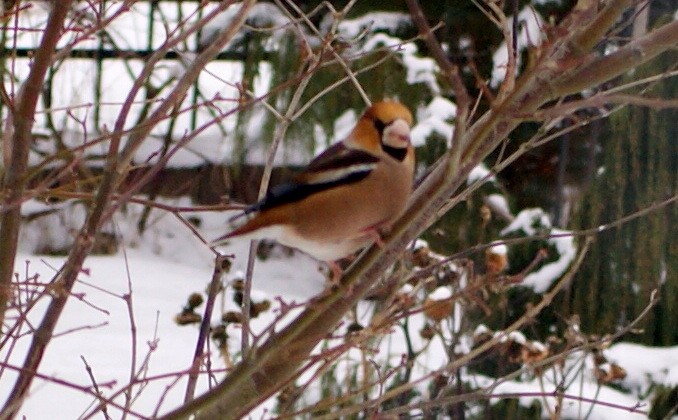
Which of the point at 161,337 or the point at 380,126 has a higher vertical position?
the point at 161,337

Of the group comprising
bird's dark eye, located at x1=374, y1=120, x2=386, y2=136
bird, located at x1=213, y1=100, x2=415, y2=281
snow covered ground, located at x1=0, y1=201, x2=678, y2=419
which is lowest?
bird, located at x1=213, y1=100, x2=415, y2=281

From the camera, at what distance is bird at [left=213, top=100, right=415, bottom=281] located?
6.75 feet

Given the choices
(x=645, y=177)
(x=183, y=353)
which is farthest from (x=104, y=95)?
(x=645, y=177)

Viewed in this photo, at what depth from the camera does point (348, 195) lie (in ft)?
6.80

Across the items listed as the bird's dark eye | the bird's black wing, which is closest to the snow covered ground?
the bird's black wing

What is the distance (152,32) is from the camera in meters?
7.49

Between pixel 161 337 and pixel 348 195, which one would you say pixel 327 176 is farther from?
pixel 161 337

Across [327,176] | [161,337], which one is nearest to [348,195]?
[327,176]

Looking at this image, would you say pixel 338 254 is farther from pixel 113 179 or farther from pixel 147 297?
pixel 147 297

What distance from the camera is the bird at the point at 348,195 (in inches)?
81.0

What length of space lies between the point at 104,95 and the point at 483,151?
20.8ft

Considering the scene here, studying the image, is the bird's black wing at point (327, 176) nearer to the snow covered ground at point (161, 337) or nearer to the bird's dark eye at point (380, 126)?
the bird's dark eye at point (380, 126)

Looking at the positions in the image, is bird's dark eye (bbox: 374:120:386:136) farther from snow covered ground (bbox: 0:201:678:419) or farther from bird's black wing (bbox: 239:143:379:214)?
snow covered ground (bbox: 0:201:678:419)

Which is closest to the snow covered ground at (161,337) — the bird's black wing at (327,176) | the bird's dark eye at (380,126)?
the bird's black wing at (327,176)
